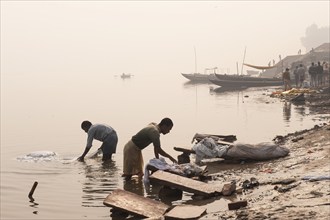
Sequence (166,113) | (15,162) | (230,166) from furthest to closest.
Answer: (166,113) → (15,162) → (230,166)

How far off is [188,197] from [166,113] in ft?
56.9

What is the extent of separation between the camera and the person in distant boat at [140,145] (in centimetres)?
761

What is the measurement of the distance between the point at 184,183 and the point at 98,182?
229 cm

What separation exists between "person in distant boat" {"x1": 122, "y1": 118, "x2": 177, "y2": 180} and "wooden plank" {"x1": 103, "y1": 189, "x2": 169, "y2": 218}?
4.51 ft

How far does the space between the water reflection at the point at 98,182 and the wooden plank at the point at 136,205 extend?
69cm

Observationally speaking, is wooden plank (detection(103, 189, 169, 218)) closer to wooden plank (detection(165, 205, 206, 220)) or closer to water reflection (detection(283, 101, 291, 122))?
wooden plank (detection(165, 205, 206, 220))

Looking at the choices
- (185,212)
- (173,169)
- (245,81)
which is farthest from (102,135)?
(245,81)

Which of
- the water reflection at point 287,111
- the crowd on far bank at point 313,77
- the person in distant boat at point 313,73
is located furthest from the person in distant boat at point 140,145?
the person in distant boat at point 313,73

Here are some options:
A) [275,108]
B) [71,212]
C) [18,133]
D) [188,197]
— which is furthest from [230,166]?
A: [275,108]

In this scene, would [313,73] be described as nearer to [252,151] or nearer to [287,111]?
[287,111]

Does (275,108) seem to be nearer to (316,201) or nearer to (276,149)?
(276,149)

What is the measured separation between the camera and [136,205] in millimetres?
6219

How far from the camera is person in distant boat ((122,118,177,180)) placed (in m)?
7.61

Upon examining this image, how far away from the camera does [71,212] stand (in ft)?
22.5
